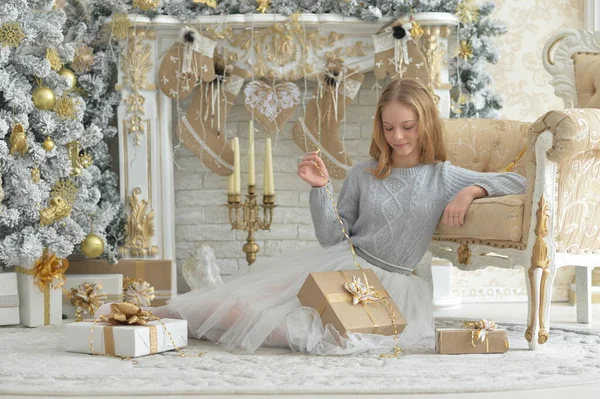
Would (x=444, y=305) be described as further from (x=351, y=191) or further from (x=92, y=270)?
(x=92, y=270)

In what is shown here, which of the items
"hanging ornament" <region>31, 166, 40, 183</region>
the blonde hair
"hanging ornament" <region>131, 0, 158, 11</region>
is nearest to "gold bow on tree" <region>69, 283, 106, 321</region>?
"hanging ornament" <region>31, 166, 40, 183</region>

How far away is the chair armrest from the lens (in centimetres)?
251

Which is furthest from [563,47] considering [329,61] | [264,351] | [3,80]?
[3,80]

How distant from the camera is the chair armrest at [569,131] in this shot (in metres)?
2.51

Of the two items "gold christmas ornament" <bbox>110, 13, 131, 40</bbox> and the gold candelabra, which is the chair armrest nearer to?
the gold candelabra

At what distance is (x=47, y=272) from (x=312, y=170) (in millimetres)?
1232

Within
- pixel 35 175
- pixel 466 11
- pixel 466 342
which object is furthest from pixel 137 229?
pixel 466 342

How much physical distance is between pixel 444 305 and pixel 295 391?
2034 millimetres

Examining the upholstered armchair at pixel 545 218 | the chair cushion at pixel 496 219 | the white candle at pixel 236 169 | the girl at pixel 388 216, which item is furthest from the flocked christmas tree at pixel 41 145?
the chair cushion at pixel 496 219

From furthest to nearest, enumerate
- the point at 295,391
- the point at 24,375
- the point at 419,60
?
the point at 419,60 < the point at 24,375 < the point at 295,391

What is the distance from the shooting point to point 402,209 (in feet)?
9.22

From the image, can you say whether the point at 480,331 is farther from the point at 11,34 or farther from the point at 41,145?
the point at 11,34

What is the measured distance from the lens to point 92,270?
389 centimetres

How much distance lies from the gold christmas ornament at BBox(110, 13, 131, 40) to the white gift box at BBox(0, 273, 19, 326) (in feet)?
3.78
